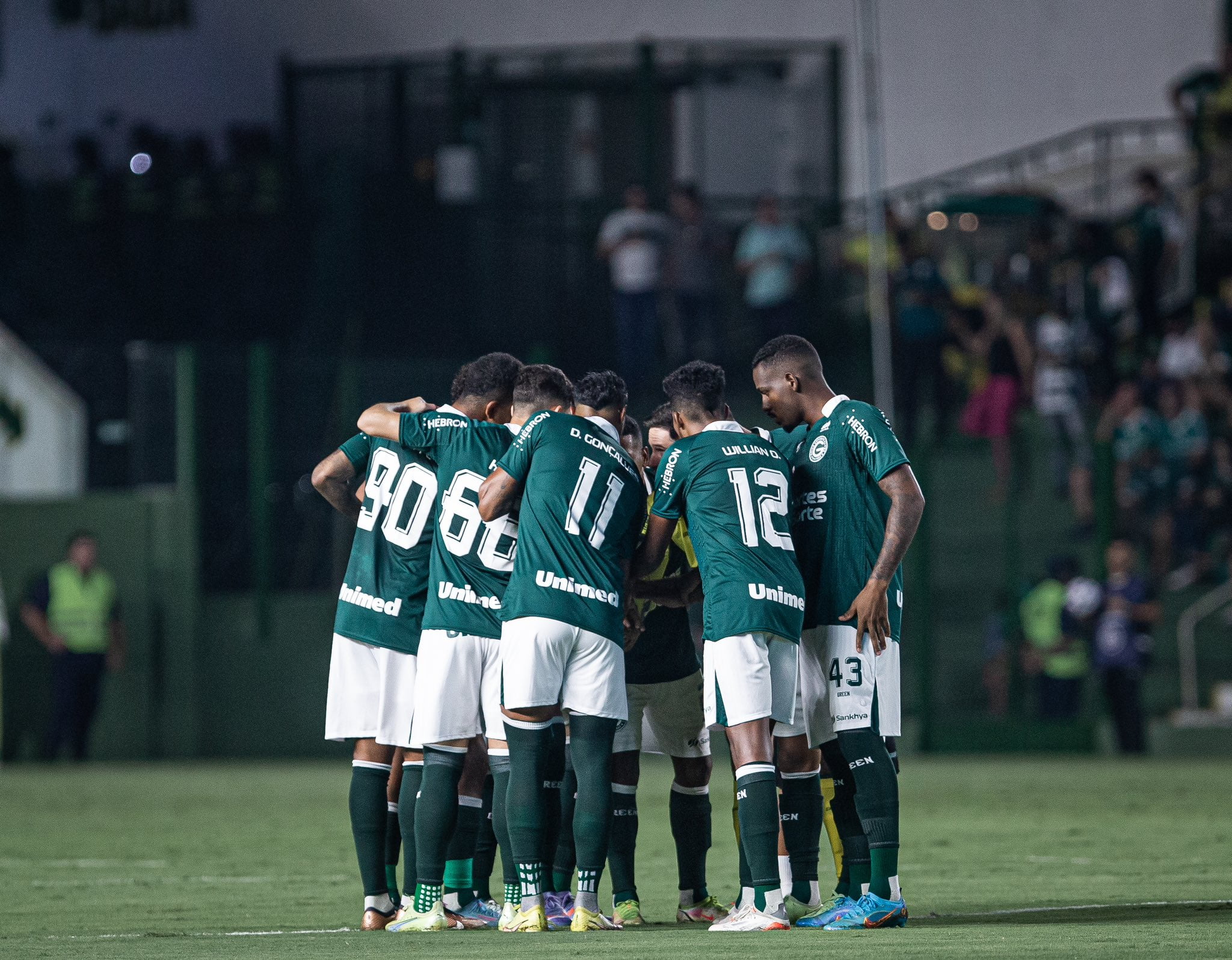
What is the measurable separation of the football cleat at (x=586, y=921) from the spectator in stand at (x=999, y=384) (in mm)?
13388

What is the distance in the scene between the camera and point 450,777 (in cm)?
734

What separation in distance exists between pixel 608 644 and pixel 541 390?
1.08 m

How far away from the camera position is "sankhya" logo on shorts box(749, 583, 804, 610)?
714cm

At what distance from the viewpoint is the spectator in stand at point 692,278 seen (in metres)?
21.5

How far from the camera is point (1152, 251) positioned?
21.3 meters

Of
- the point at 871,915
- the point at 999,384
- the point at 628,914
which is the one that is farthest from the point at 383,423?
the point at 999,384

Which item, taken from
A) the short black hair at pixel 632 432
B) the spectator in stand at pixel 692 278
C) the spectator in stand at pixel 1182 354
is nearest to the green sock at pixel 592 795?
the short black hair at pixel 632 432

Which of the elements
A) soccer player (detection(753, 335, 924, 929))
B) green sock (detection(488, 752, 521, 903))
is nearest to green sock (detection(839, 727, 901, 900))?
soccer player (detection(753, 335, 924, 929))

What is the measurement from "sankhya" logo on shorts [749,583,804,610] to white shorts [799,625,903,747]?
0.26m

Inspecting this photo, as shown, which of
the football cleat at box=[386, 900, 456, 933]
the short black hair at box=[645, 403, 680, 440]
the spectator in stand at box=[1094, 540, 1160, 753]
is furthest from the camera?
the spectator in stand at box=[1094, 540, 1160, 753]

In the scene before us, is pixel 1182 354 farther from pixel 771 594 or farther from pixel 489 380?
pixel 771 594

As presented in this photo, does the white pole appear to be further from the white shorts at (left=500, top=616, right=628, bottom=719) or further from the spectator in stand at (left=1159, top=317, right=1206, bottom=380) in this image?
the white shorts at (left=500, top=616, right=628, bottom=719)

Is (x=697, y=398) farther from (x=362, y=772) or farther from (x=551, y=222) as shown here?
(x=551, y=222)

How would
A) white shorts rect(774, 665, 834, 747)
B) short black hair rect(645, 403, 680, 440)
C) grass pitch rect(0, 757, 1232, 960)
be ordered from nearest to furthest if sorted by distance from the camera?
1. grass pitch rect(0, 757, 1232, 960)
2. white shorts rect(774, 665, 834, 747)
3. short black hair rect(645, 403, 680, 440)
